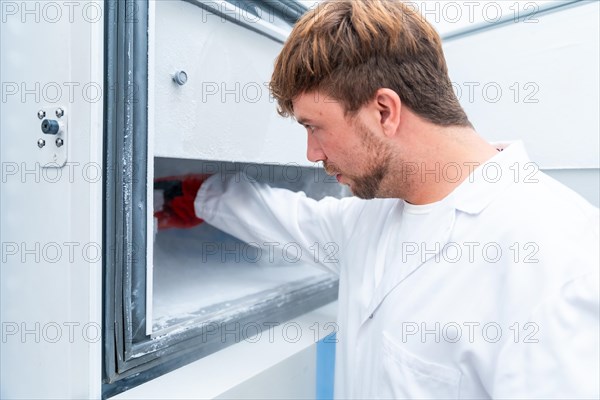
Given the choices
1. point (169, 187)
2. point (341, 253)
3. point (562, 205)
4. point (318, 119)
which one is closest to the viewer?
point (562, 205)

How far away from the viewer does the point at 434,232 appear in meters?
0.78

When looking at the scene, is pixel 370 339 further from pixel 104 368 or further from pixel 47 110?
pixel 47 110

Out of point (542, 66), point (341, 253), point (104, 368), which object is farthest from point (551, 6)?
point (104, 368)

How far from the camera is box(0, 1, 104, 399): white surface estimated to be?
2.17 feet

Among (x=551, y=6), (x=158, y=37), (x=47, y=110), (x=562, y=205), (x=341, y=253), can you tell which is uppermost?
(x=551, y=6)

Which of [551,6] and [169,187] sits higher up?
[551,6]

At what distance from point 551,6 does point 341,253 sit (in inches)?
30.0

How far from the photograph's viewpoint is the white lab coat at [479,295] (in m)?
0.62

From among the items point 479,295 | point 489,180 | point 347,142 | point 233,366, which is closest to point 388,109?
point 347,142

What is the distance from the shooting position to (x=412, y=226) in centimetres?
83

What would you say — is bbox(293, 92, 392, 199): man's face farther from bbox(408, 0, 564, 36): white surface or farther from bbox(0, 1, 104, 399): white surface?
bbox(408, 0, 564, 36): white surface

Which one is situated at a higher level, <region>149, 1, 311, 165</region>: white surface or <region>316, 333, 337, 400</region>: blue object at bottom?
<region>149, 1, 311, 165</region>: white surface

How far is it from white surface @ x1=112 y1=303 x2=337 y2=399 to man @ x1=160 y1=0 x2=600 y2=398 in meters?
0.14

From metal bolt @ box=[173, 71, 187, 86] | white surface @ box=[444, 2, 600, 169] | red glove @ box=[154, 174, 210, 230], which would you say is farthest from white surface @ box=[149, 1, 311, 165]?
white surface @ box=[444, 2, 600, 169]
